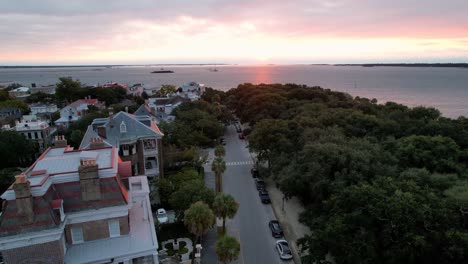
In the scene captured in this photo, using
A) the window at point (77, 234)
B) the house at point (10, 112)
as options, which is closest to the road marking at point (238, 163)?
the window at point (77, 234)

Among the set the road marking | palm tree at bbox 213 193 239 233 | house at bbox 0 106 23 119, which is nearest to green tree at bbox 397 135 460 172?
palm tree at bbox 213 193 239 233

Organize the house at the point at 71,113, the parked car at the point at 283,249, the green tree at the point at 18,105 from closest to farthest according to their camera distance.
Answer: the parked car at the point at 283,249 → the house at the point at 71,113 → the green tree at the point at 18,105

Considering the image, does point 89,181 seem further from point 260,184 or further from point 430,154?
point 430,154

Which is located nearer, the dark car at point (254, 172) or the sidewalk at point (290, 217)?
the sidewalk at point (290, 217)

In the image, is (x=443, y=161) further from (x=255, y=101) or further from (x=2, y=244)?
(x=255, y=101)

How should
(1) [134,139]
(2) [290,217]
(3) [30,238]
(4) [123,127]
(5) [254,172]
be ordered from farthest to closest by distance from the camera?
(5) [254,172]
(1) [134,139]
(4) [123,127]
(2) [290,217]
(3) [30,238]

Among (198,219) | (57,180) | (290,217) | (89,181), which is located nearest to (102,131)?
(198,219)

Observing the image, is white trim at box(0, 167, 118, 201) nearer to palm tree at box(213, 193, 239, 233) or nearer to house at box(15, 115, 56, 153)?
palm tree at box(213, 193, 239, 233)

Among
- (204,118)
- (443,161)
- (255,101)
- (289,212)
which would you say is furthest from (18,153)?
(443,161)

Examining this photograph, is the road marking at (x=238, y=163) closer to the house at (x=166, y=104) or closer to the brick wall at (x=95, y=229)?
the brick wall at (x=95, y=229)
